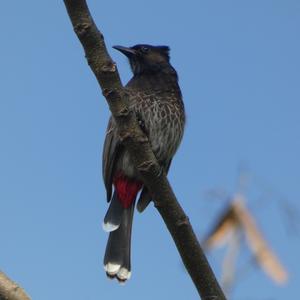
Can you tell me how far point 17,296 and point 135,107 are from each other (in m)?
2.75

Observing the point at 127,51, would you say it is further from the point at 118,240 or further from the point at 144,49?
the point at 118,240

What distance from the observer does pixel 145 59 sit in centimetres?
507

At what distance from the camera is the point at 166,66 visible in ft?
16.6

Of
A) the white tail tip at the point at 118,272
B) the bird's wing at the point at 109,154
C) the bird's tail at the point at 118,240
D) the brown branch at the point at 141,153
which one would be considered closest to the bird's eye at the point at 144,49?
the bird's wing at the point at 109,154

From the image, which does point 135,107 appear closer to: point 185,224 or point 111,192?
point 111,192

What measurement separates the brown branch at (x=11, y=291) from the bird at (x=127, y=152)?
6.78ft

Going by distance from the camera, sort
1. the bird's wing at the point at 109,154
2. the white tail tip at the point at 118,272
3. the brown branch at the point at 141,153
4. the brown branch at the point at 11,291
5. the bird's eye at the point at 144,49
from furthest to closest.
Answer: the bird's eye at the point at 144,49, the bird's wing at the point at 109,154, the white tail tip at the point at 118,272, the brown branch at the point at 141,153, the brown branch at the point at 11,291

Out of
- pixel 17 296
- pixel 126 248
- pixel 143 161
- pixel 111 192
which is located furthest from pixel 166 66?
pixel 17 296

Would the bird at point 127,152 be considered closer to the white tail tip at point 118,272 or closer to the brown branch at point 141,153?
the white tail tip at point 118,272

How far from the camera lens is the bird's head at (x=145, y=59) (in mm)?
4980

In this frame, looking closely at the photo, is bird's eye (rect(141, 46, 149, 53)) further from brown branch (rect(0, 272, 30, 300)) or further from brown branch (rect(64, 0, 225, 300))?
brown branch (rect(0, 272, 30, 300))

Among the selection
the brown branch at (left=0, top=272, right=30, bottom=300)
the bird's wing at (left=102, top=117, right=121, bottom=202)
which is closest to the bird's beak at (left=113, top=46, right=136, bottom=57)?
the bird's wing at (left=102, top=117, right=121, bottom=202)

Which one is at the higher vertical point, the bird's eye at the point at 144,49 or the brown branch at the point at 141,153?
the bird's eye at the point at 144,49

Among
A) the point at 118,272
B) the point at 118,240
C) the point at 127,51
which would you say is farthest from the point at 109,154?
the point at 127,51
